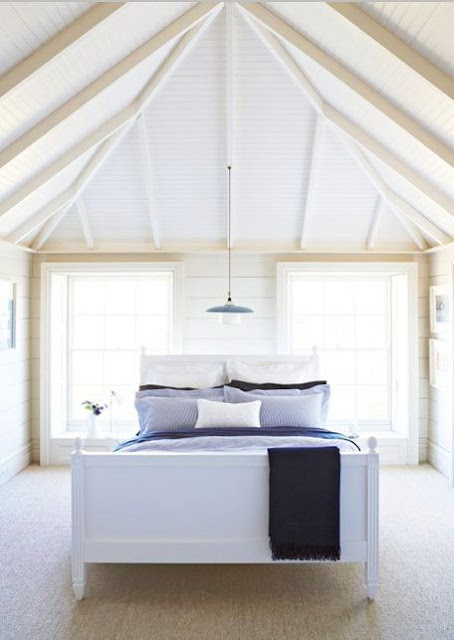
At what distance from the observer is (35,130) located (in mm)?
3916

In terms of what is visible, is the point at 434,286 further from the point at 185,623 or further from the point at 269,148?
the point at 185,623

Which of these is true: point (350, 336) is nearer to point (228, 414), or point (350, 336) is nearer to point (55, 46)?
point (228, 414)

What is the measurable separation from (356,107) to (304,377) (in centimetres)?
245

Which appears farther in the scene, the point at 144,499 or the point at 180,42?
the point at 180,42

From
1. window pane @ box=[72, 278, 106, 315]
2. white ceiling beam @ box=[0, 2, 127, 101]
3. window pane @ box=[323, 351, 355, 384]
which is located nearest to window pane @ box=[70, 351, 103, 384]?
window pane @ box=[72, 278, 106, 315]

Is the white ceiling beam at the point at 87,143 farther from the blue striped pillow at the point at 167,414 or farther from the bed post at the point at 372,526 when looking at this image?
the bed post at the point at 372,526

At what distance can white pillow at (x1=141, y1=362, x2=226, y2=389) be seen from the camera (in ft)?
17.8

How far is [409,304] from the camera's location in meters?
6.18

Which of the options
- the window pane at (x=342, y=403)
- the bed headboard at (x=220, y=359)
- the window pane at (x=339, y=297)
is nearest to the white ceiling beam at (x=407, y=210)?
the window pane at (x=339, y=297)

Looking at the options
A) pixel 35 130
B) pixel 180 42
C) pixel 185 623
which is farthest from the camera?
pixel 180 42

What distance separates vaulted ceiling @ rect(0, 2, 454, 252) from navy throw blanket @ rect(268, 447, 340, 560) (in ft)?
7.34

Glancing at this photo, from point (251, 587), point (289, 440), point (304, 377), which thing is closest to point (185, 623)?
point (251, 587)

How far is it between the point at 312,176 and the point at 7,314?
3.18m

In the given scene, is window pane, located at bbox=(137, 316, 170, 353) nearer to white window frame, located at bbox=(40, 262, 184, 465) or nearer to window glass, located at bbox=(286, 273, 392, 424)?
white window frame, located at bbox=(40, 262, 184, 465)
